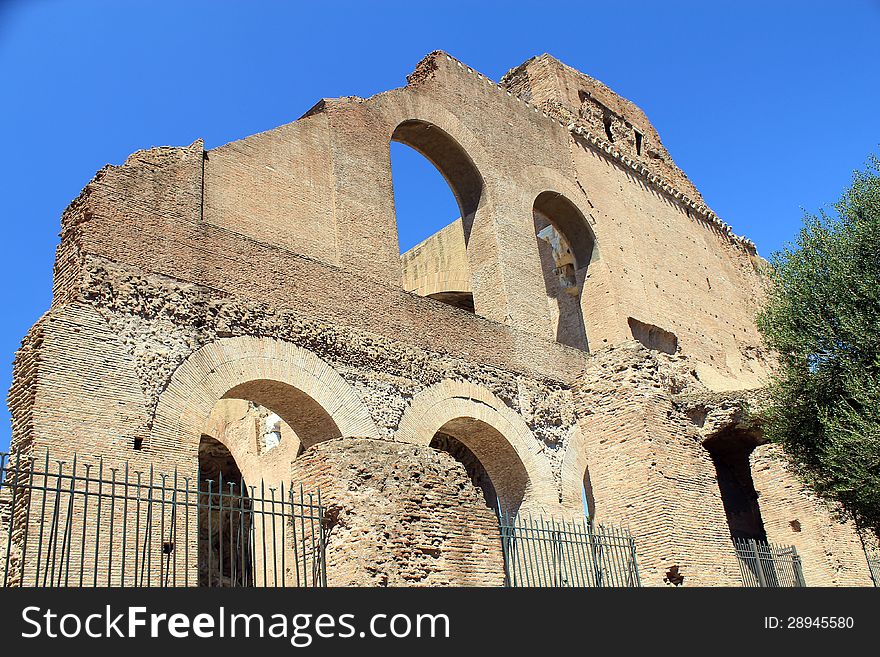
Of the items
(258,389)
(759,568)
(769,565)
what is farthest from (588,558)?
(258,389)

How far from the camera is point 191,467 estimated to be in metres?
7.06

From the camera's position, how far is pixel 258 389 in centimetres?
804

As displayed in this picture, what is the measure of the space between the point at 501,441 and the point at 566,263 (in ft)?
19.1

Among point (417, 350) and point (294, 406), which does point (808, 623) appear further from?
point (417, 350)

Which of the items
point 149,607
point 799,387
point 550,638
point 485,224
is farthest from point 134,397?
point 799,387

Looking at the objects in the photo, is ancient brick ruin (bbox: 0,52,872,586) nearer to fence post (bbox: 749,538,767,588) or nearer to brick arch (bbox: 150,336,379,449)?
brick arch (bbox: 150,336,379,449)

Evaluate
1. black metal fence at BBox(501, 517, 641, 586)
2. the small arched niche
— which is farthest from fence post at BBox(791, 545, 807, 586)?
the small arched niche

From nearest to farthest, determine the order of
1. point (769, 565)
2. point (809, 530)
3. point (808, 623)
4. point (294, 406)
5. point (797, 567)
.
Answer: point (808, 623)
point (294, 406)
point (769, 565)
point (797, 567)
point (809, 530)

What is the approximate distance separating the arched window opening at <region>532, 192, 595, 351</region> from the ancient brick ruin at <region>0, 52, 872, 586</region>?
0.05m

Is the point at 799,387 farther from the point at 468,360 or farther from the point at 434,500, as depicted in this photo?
the point at 434,500

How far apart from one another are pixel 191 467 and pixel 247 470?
4349mm

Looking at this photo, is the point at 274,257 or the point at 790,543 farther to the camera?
the point at 790,543

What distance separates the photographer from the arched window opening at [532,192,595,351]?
13.9m

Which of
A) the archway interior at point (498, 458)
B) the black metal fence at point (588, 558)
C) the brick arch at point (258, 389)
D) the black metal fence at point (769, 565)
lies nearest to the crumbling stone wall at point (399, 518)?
the black metal fence at point (588, 558)
